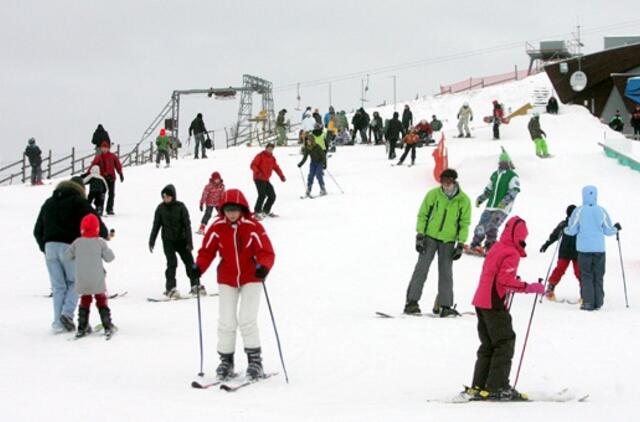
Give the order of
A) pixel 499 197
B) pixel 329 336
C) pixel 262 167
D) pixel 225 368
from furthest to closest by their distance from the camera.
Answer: pixel 262 167 < pixel 499 197 < pixel 329 336 < pixel 225 368

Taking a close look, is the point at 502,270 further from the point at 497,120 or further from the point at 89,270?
the point at 497,120

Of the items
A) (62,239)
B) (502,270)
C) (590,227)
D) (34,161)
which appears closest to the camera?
(502,270)

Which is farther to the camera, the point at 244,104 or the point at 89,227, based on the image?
the point at 244,104

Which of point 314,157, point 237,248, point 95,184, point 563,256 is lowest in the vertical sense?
point 563,256

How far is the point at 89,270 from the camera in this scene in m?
8.14

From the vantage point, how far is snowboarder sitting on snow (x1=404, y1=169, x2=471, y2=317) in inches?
362

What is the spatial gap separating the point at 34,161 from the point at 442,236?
2053 cm

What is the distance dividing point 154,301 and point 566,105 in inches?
1316

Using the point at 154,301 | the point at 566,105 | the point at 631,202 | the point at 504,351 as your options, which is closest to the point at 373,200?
the point at 631,202

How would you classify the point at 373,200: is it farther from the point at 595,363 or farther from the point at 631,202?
the point at 595,363

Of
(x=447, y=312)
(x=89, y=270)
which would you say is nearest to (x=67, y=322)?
(x=89, y=270)

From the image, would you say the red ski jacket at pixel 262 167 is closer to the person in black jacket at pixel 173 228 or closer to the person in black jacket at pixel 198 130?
the person in black jacket at pixel 173 228

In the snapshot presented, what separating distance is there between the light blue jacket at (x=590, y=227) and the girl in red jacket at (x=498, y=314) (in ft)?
14.8

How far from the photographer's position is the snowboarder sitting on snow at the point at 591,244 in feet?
33.6
